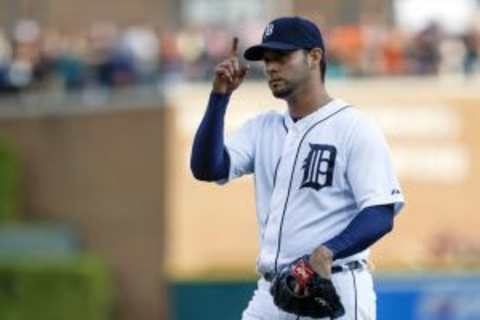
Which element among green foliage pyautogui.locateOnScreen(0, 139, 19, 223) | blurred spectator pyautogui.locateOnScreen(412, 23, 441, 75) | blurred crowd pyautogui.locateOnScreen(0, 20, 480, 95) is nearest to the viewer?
blurred spectator pyautogui.locateOnScreen(412, 23, 441, 75)

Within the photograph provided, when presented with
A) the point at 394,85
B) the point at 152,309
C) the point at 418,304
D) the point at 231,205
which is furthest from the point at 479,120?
the point at 418,304

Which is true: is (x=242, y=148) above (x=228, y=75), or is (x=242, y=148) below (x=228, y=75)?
below

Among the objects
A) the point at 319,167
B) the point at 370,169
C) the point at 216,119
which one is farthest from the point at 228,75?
the point at 370,169

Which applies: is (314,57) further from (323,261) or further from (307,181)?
(323,261)

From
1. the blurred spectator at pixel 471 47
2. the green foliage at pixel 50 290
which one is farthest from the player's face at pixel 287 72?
the green foliage at pixel 50 290

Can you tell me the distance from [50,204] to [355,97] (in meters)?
4.47

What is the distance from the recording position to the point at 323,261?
696 cm

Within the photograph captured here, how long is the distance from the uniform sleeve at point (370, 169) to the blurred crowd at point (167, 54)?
44.4 ft

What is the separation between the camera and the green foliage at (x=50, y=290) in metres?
21.1

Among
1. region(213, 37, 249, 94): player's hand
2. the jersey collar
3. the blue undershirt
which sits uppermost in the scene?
region(213, 37, 249, 94): player's hand

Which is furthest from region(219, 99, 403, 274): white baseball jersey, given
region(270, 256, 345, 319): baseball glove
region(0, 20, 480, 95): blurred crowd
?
region(0, 20, 480, 95): blurred crowd

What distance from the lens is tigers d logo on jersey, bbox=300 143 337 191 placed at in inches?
283

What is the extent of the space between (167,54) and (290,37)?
14.2 metres

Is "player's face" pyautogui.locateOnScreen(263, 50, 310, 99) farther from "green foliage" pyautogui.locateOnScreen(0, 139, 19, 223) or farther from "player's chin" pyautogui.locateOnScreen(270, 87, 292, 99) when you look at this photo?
"green foliage" pyautogui.locateOnScreen(0, 139, 19, 223)
